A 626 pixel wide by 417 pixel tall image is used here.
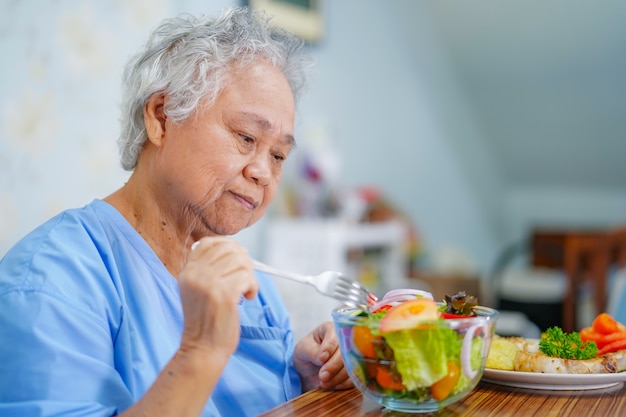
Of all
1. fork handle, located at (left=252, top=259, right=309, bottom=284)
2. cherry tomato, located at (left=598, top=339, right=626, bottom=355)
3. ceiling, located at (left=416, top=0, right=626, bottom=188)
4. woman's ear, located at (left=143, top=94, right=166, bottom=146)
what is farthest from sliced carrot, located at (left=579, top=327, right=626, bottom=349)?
ceiling, located at (left=416, top=0, right=626, bottom=188)

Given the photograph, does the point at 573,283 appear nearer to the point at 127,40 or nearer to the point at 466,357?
the point at 127,40

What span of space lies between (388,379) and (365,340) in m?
0.06

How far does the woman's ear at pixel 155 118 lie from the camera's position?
1104 mm

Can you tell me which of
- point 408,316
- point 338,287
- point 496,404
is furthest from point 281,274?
point 496,404

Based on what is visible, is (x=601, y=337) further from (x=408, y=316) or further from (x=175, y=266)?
(x=175, y=266)

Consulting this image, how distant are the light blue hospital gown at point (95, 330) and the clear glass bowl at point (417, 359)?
0.28 m

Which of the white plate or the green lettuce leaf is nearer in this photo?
the green lettuce leaf

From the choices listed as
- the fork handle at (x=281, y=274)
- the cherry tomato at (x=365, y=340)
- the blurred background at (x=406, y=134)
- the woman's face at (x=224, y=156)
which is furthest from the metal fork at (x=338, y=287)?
the blurred background at (x=406, y=134)

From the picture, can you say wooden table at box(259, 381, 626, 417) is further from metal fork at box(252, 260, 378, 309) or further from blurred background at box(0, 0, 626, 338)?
blurred background at box(0, 0, 626, 338)

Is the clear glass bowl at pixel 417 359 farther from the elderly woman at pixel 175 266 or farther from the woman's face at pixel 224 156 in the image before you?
the woman's face at pixel 224 156

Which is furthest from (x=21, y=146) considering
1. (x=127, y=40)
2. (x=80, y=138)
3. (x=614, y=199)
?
(x=614, y=199)

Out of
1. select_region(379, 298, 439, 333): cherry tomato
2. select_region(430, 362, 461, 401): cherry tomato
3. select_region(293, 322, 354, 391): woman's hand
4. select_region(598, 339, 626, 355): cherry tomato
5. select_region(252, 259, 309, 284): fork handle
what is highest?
select_region(252, 259, 309, 284): fork handle

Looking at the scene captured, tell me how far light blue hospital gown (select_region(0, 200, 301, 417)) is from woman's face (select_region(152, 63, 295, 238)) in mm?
102

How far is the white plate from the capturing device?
3.17ft
